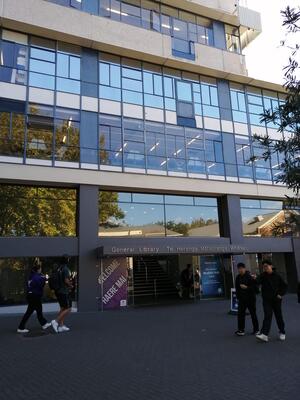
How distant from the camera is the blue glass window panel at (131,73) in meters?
20.1

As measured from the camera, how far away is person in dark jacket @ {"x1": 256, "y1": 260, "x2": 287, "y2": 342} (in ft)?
27.8

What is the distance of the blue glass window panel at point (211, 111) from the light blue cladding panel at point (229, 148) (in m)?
1.21

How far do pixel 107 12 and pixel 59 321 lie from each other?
1602cm

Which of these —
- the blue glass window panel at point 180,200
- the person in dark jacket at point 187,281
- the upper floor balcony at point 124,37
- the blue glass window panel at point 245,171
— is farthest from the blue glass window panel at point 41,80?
the person in dark jacket at point 187,281

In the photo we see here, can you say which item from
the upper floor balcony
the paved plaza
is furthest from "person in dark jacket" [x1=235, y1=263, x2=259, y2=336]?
the upper floor balcony

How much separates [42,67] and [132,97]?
448cm

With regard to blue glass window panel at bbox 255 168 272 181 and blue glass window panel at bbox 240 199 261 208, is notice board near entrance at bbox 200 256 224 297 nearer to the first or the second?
blue glass window panel at bbox 240 199 261 208

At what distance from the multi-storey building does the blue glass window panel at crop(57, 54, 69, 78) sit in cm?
5

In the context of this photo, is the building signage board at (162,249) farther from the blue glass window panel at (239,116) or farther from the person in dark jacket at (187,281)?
the blue glass window panel at (239,116)

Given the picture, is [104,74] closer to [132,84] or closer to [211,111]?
[132,84]

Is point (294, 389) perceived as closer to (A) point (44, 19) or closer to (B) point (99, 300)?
(B) point (99, 300)

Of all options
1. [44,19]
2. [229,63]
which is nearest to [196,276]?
[229,63]

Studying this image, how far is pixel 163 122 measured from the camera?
20.4 meters

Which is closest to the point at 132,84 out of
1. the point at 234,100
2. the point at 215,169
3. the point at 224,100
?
the point at 224,100
